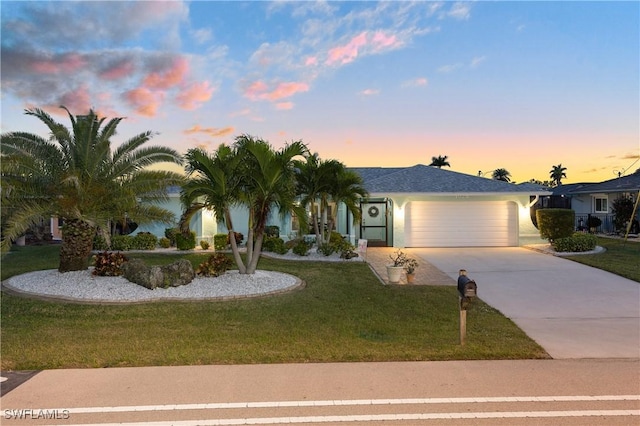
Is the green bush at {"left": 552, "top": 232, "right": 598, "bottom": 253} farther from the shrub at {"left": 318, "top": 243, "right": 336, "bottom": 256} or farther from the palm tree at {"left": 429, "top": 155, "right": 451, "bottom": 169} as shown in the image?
the palm tree at {"left": 429, "top": 155, "right": 451, "bottom": 169}

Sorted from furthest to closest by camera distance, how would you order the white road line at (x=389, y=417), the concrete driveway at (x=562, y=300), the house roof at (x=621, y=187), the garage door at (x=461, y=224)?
the house roof at (x=621, y=187), the garage door at (x=461, y=224), the concrete driveway at (x=562, y=300), the white road line at (x=389, y=417)

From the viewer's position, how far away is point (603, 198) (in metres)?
27.1

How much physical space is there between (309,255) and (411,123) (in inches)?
270

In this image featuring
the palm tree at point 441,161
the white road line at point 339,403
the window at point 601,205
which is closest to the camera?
the white road line at point 339,403

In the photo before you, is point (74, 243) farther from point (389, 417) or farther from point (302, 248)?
point (389, 417)

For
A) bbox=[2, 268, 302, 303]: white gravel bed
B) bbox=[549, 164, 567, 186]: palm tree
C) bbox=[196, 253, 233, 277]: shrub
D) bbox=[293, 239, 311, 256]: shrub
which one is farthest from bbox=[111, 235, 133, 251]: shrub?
bbox=[549, 164, 567, 186]: palm tree

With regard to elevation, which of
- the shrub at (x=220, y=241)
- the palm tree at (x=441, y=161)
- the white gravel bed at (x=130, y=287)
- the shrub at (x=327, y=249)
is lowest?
the white gravel bed at (x=130, y=287)

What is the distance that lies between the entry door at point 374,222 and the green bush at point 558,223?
675 cm

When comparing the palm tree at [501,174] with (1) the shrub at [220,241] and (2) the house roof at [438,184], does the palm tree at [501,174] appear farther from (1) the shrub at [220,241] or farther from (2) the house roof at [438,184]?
(1) the shrub at [220,241]

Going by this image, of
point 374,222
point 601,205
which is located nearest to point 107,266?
point 374,222

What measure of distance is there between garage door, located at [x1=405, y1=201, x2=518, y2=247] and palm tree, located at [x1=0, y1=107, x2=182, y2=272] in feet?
39.2

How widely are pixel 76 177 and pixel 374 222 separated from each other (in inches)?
542

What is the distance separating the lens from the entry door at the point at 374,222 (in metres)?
20.6

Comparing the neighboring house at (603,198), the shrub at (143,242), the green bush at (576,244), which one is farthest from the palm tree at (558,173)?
the shrub at (143,242)
